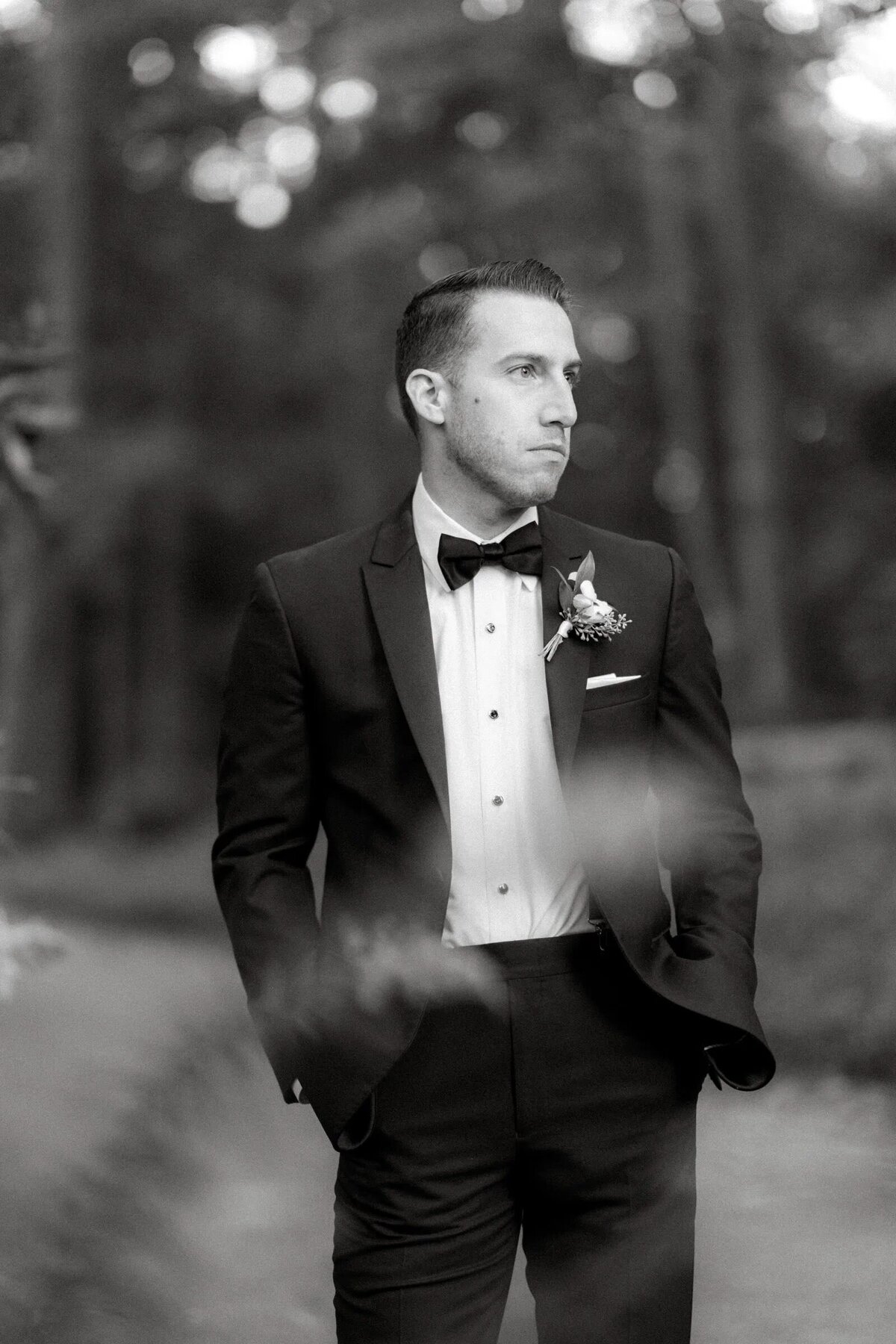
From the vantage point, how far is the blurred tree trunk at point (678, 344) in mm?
5707

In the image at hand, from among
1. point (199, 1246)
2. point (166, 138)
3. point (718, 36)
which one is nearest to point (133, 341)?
point (166, 138)

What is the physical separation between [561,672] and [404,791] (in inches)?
7.9

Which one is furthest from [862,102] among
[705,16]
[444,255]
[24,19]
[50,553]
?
[50,553]

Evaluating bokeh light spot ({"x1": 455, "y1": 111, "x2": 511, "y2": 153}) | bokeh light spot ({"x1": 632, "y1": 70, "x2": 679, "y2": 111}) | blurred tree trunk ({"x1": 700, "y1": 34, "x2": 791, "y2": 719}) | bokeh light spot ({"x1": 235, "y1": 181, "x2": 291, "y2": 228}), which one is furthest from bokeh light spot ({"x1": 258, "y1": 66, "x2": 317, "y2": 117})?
blurred tree trunk ({"x1": 700, "y1": 34, "x2": 791, "y2": 719})

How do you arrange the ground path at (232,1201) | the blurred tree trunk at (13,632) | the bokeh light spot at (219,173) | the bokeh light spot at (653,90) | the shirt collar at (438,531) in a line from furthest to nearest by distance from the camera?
1. the bokeh light spot at (219,173)
2. the blurred tree trunk at (13,632)
3. the bokeh light spot at (653,90)
4. the ground path at (232,1201)
5. the shirt collar at (438,531)

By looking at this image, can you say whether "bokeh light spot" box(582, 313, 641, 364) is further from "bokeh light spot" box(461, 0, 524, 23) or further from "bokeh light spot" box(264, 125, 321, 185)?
"bokeh light spot" box(264, 125, 321, 185)

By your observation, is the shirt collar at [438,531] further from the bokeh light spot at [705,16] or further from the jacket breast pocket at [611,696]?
the bokeh light spot at [705,16]

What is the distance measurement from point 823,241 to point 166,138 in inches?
119

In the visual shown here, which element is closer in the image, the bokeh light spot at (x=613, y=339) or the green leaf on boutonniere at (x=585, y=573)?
the green leaf on boutonniere at (x=585, y=573)

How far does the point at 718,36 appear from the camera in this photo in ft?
16.8

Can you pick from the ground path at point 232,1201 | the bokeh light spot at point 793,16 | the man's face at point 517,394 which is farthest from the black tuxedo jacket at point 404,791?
the bokeh light spot at point 793,16

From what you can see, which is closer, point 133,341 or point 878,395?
point 878,395

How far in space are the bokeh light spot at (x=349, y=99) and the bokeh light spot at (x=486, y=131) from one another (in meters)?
0.42

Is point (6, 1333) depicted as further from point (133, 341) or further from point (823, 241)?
Answer: point (133, 341)
